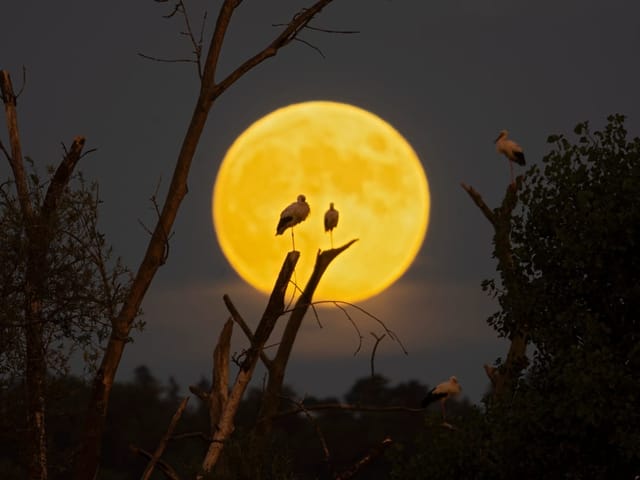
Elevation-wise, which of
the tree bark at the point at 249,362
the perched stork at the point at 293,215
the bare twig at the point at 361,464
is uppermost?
the perched stork at the point at 293,215

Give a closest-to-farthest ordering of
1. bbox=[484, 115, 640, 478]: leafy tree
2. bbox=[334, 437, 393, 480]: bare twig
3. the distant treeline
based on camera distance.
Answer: bbox=[484, 115, 640, 478]: leafy tree → bbox=[334, 437, 393, 480]: bare twig → the distant treeline

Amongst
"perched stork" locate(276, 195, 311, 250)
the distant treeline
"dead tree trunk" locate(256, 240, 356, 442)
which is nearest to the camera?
"dead tree trunk" locate(256, 240, 356, 442)

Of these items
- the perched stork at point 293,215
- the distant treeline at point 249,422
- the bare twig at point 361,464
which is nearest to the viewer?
the bare twig at point 361,464

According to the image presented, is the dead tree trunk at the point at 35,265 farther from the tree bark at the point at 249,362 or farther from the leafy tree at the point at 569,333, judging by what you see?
the leafy tree at the point at 569,333

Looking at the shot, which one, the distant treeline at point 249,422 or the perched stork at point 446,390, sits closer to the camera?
the perched stork at point 446,390

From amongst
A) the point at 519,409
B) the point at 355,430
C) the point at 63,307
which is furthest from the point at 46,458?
the point at 355,430

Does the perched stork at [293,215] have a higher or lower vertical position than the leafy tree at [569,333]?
higher

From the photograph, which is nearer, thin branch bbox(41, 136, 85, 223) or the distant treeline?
thin branch bbox(41, 136, 85, 223)

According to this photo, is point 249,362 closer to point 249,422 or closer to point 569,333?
point 569,333

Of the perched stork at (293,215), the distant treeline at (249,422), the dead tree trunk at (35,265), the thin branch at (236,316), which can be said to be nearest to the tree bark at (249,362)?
the thin branch at (236,316)

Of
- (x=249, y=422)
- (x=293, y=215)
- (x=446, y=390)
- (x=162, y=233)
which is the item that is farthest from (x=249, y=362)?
(x=249, y=422)

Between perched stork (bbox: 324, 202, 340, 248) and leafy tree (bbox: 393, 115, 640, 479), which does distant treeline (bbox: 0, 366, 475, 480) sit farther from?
leafy tree (bbox: 393, 115, 640, 479)

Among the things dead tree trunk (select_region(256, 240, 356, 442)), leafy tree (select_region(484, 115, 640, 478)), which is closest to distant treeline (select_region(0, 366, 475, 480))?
dead tree trunk (select_region(256, 240, 356, 442))

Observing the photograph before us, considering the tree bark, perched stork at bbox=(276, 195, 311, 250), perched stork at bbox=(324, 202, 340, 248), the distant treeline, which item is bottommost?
the tree bark
